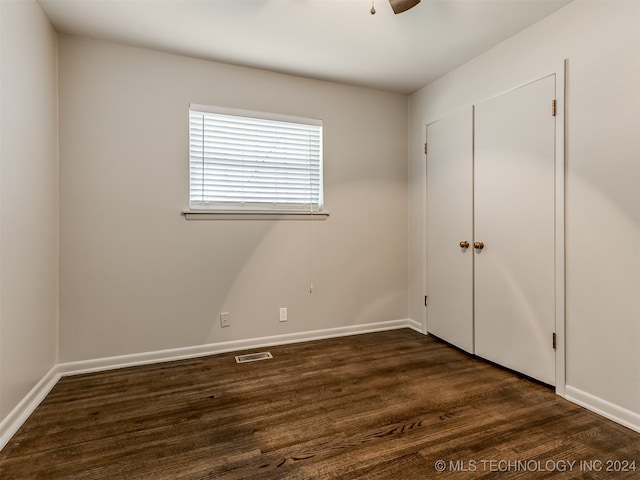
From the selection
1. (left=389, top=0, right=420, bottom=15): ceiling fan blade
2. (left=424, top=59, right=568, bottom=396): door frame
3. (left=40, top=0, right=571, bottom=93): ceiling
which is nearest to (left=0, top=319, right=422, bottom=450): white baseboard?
(left=424, top=59, right=568, bottom=396): door frame

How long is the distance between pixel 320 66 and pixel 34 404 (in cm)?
320

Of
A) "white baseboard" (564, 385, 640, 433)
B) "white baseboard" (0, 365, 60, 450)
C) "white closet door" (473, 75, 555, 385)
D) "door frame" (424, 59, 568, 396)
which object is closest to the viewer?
"white baseboard" (0, 365, 60, 450)

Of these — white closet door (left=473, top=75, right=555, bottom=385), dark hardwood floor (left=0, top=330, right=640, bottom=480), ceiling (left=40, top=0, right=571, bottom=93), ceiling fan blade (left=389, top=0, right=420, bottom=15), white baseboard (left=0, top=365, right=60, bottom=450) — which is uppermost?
ceiling (left=40, top=0, right=571, bottom=93)

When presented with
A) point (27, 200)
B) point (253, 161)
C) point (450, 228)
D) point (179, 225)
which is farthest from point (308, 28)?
point (27, 200)

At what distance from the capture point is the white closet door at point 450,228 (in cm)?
284

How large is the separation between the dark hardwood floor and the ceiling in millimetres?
2511

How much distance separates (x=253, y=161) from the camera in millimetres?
2990

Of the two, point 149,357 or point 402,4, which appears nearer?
point 402,4

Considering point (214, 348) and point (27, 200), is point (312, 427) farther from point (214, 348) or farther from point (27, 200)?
point (27, 200)

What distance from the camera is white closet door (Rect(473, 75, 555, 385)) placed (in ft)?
7.29

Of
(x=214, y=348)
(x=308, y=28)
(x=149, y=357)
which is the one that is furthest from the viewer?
(x=214, y=348)

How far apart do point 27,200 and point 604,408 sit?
3.59m

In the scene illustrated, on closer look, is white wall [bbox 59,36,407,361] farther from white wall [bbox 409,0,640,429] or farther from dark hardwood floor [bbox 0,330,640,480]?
white wall [bbox 409,0,640,429]

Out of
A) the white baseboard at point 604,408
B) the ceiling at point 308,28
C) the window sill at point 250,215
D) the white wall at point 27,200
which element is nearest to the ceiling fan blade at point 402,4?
the ceiling at point 308,28
